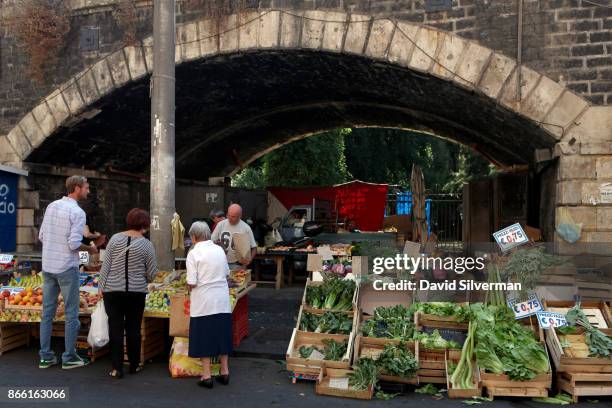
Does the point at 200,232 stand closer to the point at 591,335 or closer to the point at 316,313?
the point at 316,313

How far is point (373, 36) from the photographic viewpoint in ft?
27.5

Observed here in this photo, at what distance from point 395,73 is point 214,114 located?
513cm

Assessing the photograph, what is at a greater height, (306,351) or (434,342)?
(434,342)

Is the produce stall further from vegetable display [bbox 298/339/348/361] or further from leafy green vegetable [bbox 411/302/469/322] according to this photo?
leafy green vegetable [bbox 411/302/469/322]

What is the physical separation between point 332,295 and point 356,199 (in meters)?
10.8

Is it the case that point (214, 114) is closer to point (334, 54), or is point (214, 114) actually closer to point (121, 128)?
point (121, 128)

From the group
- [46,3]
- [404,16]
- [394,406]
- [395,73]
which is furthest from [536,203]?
[46,3]

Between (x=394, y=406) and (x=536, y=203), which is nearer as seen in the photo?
(x=394, y=406)

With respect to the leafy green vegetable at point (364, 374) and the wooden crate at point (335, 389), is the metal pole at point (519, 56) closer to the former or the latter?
the leafy green vegetable at point (364, 374)

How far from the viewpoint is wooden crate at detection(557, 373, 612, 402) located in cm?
490

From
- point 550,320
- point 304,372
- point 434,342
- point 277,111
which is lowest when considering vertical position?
point 304,372

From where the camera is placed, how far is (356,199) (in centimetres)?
1688

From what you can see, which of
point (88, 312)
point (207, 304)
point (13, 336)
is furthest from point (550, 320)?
point (13, 336)

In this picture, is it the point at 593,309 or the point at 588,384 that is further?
the point at 593,309
